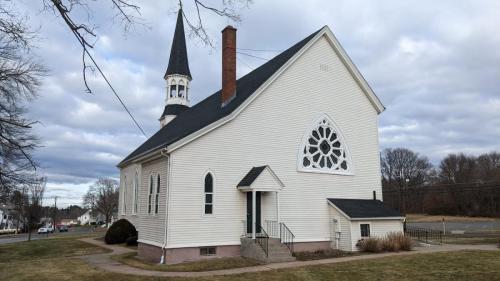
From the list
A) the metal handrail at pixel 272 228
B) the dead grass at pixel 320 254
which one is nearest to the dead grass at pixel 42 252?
the metal handrail at pixel 272 228

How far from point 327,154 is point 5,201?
17784 millimetres

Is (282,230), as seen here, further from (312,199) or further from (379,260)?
(379,260)

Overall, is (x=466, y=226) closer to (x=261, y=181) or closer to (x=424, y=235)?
(x=424, y=235)

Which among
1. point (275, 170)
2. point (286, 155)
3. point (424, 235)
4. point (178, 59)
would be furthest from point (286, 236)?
point (178, 59)

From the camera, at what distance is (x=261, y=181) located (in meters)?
19.2

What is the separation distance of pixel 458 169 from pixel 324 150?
304ft

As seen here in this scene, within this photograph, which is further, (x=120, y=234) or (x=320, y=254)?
(x=120, y=234)

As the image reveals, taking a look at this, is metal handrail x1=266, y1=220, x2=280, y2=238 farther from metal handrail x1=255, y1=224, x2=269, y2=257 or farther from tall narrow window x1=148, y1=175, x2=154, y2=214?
tall narrow window x1=148, y1=175, x2=154, y2=214

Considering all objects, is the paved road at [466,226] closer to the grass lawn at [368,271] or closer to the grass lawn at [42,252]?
the grass lawn at [368,271]

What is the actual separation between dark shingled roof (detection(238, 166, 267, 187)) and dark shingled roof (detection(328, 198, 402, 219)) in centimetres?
484

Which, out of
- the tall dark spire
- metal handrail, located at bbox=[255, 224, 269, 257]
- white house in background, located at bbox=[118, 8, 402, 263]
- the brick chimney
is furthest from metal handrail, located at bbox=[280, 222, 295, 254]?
the tall dark spire

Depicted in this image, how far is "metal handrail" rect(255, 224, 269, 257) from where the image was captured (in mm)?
17828

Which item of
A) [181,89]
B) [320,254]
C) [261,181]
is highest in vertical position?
[181,89]

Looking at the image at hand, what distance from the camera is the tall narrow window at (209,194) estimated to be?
18.8m
